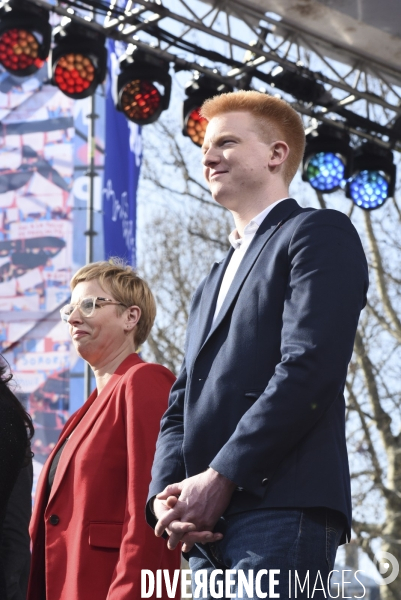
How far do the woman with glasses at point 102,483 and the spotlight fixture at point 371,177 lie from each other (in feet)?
11.1

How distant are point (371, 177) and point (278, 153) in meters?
4.13

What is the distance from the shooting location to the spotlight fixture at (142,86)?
19.5 feet

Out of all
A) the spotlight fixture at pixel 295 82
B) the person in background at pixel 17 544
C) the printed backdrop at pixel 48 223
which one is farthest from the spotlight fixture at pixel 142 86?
the person in background at pixel 17 544

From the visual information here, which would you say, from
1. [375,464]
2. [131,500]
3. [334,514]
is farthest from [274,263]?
[375,464]

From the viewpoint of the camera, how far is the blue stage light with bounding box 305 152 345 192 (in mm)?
6457

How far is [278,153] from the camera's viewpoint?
256cm

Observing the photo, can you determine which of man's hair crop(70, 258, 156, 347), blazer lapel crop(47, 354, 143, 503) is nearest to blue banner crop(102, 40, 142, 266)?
man's hair crop(70, 258, 156, 347)

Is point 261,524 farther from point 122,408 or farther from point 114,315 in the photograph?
point 114,315

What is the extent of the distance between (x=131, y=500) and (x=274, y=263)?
1.05 metres

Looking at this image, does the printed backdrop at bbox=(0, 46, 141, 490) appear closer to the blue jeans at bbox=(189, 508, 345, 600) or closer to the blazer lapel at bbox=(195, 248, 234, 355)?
the blazer lapel at bbox=(195, 248, 234, 355)

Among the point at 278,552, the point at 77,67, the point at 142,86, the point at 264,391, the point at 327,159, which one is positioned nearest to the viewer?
the point at 278,552

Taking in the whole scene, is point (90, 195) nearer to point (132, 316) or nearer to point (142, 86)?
point (142, 86)

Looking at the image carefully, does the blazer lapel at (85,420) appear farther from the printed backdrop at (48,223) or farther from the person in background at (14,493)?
the printed backdrop at (48,223)

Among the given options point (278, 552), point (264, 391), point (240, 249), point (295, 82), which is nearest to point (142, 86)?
point (295, 82)
